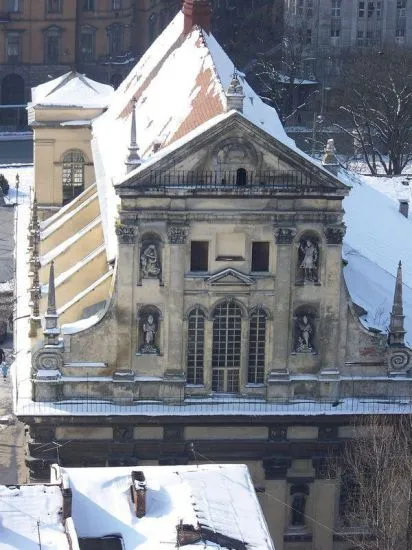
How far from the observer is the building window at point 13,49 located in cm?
13700

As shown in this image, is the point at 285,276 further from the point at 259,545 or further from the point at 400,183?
the point at 400,183

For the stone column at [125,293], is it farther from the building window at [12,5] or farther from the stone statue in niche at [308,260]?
the building window at [12,5]

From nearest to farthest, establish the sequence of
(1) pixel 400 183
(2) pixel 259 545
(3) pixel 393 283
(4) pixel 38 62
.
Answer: (2) pixel 259 545
(3) pixel 393 283
(1) pixel 400 183
(4) pixel 38 62

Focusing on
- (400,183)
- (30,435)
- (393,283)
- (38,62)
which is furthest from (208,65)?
(38,62)

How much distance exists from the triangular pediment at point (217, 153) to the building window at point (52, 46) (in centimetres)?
7701

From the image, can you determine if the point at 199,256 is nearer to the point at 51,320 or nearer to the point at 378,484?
the point at 51,320

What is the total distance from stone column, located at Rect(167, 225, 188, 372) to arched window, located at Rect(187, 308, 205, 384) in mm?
366

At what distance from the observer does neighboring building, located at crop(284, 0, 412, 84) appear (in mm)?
148000

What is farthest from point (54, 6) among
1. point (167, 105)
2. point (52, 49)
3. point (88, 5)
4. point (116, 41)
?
point (167, 105)

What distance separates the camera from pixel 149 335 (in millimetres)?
62969

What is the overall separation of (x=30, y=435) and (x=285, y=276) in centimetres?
1083

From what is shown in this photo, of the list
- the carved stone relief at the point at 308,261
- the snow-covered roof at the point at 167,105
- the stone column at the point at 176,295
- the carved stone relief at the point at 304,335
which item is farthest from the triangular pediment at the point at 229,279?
the snow-covered roof at the point at 167,105

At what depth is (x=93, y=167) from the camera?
3263 inches

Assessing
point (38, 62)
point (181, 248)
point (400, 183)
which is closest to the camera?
point (181, 248)
